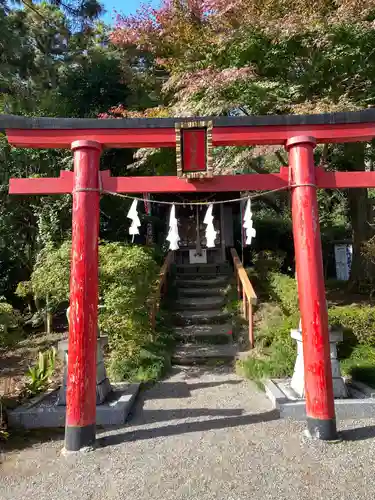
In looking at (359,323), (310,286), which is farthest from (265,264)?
(310,286)

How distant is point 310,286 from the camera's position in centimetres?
433

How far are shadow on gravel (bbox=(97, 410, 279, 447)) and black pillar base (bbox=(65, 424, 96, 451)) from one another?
197 millimetres

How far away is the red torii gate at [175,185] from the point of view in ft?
13.6

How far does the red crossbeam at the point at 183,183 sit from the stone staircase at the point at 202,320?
4.06m

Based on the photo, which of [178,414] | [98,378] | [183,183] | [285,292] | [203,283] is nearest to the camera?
[183,183]

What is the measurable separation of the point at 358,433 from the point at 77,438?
10.3ft

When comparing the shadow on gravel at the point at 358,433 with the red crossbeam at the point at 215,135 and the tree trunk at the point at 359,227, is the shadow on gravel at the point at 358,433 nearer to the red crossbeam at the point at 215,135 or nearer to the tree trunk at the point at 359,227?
the red crossbeam at the point at 215,135

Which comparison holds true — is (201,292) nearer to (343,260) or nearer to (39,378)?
(39,378)

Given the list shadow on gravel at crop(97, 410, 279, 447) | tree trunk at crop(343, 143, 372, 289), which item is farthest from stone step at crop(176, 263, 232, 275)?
shadow on gravel at crop(97, 410, 279, 447)

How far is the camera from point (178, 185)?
4602 millimetres

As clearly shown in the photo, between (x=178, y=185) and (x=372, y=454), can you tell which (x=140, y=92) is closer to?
(x=178, y=185)

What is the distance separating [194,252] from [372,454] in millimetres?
10464

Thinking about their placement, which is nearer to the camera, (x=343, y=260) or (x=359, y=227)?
(x=359, y=227)

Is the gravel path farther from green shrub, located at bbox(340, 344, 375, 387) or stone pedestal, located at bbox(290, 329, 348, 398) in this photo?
green shrub, located at bbox(340, 344, 375, 387)
